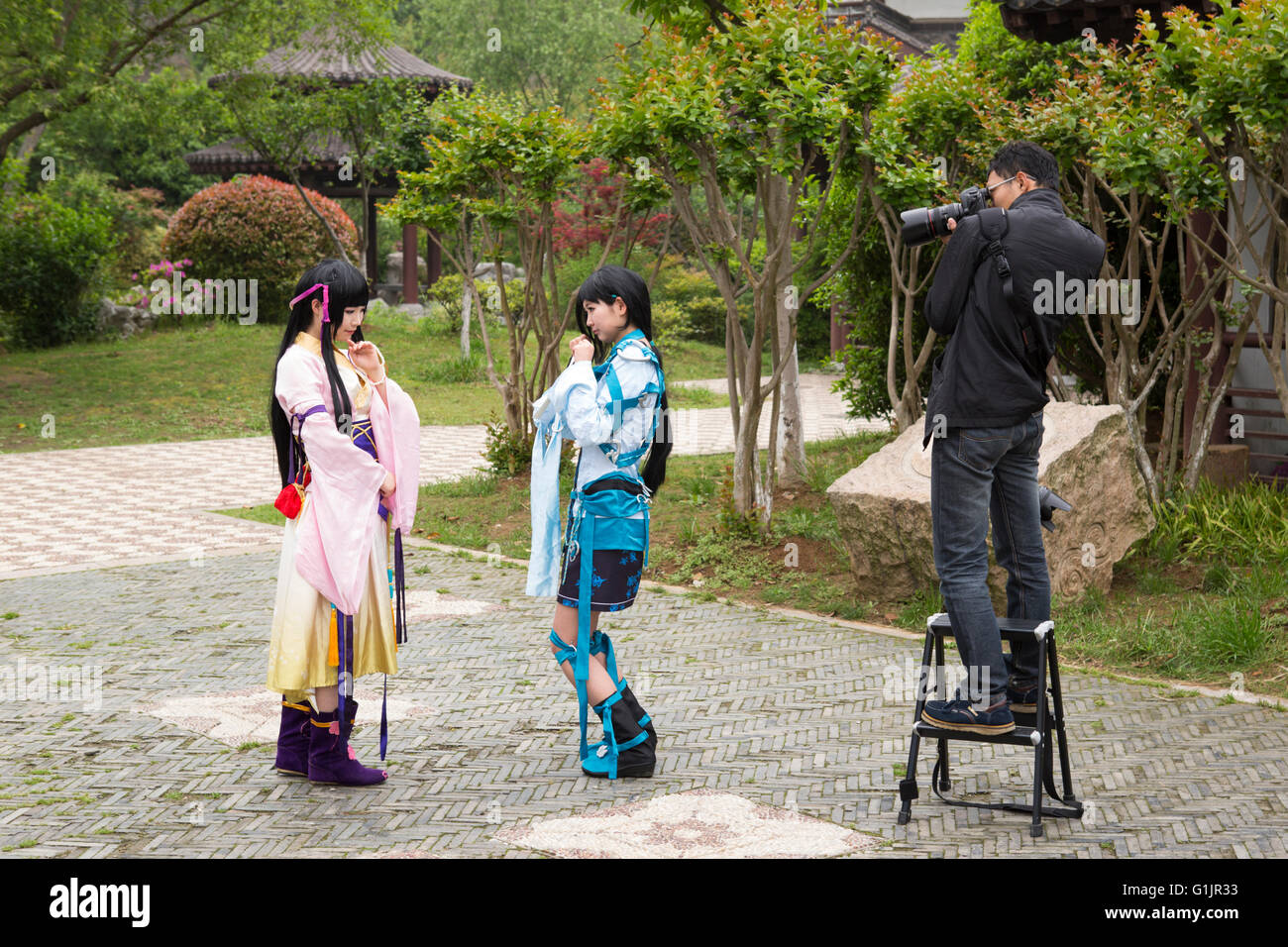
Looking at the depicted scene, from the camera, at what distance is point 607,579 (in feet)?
15.2

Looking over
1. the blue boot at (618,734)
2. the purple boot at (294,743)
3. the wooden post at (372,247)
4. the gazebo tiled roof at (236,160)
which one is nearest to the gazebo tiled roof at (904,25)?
the gazebo tiled roof at (236,160)

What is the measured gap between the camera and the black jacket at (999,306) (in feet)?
13.4

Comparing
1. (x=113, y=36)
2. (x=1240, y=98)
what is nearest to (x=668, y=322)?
(x=113, y=36)

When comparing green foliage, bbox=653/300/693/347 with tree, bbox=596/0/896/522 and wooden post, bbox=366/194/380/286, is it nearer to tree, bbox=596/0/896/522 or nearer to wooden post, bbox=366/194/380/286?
wooden post, bbox=366/194/380/286

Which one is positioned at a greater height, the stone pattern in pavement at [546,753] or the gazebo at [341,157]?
the gazebo at [341,157]

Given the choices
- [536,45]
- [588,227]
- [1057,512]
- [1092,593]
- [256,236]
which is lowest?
[1092,593]

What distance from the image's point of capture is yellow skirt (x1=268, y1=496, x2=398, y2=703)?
4438mm

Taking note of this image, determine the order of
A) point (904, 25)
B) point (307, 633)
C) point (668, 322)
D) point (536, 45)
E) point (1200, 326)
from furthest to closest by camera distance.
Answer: point (536, 45), point (904, 25), point (668, 322), point (1200, 326), point (307, 633)

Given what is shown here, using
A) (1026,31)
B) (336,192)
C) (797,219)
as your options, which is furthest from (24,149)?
(1026,31)

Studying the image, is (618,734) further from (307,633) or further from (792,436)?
(792,436)

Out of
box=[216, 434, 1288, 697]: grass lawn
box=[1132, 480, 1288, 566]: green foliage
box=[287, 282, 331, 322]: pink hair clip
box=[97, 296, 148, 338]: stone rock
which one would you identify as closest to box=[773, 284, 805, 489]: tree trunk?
box=[216, 434, 1288, 697]: grass lawn

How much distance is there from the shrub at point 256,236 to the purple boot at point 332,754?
19074mm

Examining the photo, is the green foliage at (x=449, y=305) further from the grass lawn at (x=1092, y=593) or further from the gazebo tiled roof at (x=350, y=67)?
the grass lawn at (x=1092, y=593)

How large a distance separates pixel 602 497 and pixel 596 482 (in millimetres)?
59
